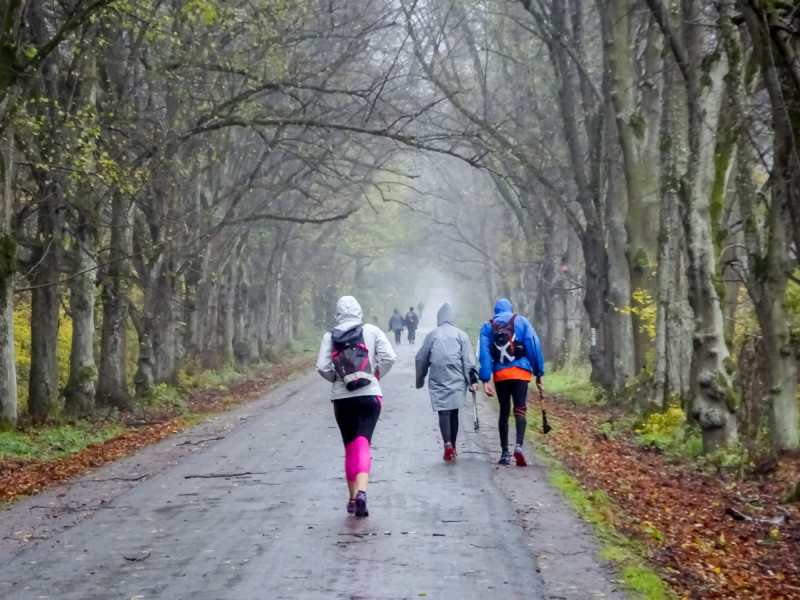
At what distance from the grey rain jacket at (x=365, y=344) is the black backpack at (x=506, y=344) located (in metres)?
3.35

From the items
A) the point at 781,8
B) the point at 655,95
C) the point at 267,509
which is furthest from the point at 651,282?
the point at 267,509

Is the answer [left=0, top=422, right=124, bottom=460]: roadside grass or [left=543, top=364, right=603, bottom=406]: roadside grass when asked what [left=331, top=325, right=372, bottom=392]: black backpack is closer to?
[left=0, top=422, right=124, bottom=460]: roadside grass

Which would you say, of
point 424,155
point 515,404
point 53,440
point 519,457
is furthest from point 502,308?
point 424,155

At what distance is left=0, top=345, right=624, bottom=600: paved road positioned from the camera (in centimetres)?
684

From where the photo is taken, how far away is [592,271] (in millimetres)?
23859

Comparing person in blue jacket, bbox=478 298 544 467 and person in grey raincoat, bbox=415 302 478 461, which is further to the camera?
person in grey raincoat, bbox=415 302 478 461

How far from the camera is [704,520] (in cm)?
986

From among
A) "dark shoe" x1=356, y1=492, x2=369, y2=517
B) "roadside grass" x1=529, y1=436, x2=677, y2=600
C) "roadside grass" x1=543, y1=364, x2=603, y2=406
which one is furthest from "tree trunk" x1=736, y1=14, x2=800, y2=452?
"roadside grass" x1=543, y1=364, x2=603, y2=406

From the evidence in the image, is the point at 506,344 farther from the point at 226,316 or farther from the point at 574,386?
the point at 226,316

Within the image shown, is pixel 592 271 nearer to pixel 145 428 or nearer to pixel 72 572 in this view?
pixel 145 428

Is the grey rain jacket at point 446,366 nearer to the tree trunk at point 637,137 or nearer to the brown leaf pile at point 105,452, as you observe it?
the brown leaf pile at point 105,452

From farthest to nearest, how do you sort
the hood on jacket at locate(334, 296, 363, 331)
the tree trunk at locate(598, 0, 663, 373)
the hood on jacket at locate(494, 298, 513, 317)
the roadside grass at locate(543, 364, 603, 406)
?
1. the roadside grass at locate(543, 364, 603, 406)
2. the tree trunk at locate(598, 0, 663, 373)
3. the hood on jacket at locate(494, 298, 513, 317)
4. the hood on jacket at locate(334, 296, 363, 331)

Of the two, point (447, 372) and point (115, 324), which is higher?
point (115, 324)

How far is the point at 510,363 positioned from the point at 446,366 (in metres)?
0.96
